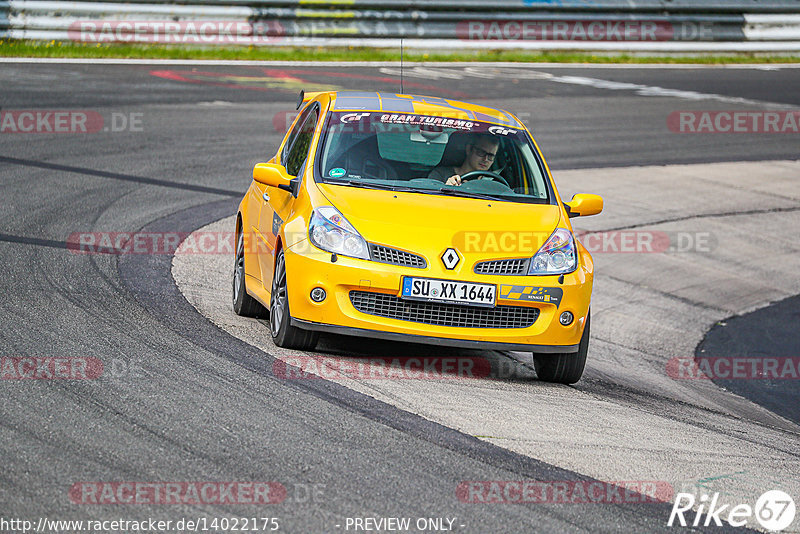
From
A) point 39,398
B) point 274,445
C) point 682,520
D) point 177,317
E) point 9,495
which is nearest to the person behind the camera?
point 9,495

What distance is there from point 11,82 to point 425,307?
1347 centimetres

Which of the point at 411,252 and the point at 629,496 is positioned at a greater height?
the point at 411,252

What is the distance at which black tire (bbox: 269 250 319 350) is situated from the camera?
7137mm

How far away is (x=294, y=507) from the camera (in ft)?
15.2

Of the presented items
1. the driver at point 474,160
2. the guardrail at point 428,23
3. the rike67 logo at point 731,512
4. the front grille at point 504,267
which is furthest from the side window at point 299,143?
the guardrail at point 428,23

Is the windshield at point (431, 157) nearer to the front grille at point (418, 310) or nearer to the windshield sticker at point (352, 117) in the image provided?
the windshield sticker at point (352, 117)

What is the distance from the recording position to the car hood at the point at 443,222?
695cm

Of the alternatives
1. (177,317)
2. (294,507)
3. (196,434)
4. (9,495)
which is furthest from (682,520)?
(177,317)

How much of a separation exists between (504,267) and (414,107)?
200cm

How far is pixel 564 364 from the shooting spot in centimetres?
740

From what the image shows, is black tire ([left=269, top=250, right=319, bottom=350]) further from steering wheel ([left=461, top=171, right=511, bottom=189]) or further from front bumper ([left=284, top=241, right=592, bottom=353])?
steering wheel ([left=461, top=171, right=511, bottom=189])

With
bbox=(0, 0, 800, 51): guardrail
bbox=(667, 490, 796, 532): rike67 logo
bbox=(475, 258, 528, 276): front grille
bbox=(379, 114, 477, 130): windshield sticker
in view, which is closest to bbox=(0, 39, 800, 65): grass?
bbox=(0, 0, 800, 51): guardrail

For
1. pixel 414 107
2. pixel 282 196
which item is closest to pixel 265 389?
pixel 282 196

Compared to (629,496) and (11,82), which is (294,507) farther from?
(11,82)
